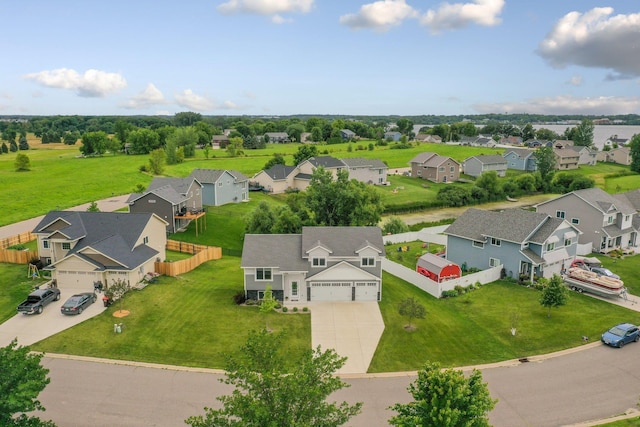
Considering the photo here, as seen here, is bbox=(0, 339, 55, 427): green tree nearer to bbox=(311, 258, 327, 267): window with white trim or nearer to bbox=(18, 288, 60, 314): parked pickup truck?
bbox=(18, 288, 60, 314): parked pickup truck

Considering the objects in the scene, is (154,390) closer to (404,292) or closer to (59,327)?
(59,327)

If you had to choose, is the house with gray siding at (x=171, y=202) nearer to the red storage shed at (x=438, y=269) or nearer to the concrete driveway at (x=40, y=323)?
the concrete driveway at (x=40, y=323)

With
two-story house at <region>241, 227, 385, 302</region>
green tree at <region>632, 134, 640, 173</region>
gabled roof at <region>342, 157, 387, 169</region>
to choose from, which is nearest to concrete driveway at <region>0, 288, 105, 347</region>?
two-story house at <region>241, 227, 385, 302</region>

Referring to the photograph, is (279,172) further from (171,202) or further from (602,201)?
(602,201)

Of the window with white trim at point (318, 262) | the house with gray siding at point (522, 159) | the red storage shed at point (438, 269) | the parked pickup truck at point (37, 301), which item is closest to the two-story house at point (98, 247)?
the parked pickup truck at point (37, 301)

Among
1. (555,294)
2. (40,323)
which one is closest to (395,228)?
(555,294)

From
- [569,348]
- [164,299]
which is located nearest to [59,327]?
[164,299]
